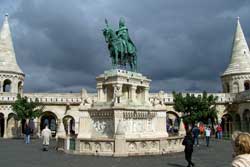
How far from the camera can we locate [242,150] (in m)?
2.69

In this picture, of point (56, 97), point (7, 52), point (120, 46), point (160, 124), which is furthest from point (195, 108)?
point (7, 52)

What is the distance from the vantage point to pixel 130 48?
1581cm

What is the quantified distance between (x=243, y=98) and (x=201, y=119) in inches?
269

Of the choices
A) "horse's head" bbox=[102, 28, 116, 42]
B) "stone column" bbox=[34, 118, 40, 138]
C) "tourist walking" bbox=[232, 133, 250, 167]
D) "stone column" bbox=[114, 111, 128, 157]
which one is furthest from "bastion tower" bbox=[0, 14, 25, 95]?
"tourist walking" bbox=[232, 133, 250, 167]

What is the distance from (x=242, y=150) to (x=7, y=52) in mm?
35083

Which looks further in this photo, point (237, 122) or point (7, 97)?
point (237, 122)

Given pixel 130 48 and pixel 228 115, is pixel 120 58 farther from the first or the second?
pixel 228 115

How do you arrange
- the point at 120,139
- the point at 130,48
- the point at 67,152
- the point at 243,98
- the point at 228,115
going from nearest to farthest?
the point at 120,139, the point at 67,152, the point at 130,48, the point at 243,98, the point at 228,115

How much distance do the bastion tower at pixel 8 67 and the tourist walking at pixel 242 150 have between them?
1297 inches

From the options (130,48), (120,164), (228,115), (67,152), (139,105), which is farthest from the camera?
(228,115)

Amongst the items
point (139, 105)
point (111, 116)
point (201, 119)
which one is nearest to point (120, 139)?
point (111, 116)

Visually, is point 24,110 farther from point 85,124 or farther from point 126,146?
point 126,146

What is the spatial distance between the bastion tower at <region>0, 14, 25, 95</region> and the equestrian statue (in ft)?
68.9

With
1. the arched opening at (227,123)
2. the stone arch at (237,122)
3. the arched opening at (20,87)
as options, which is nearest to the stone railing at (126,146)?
the arched opening at (20,87)
